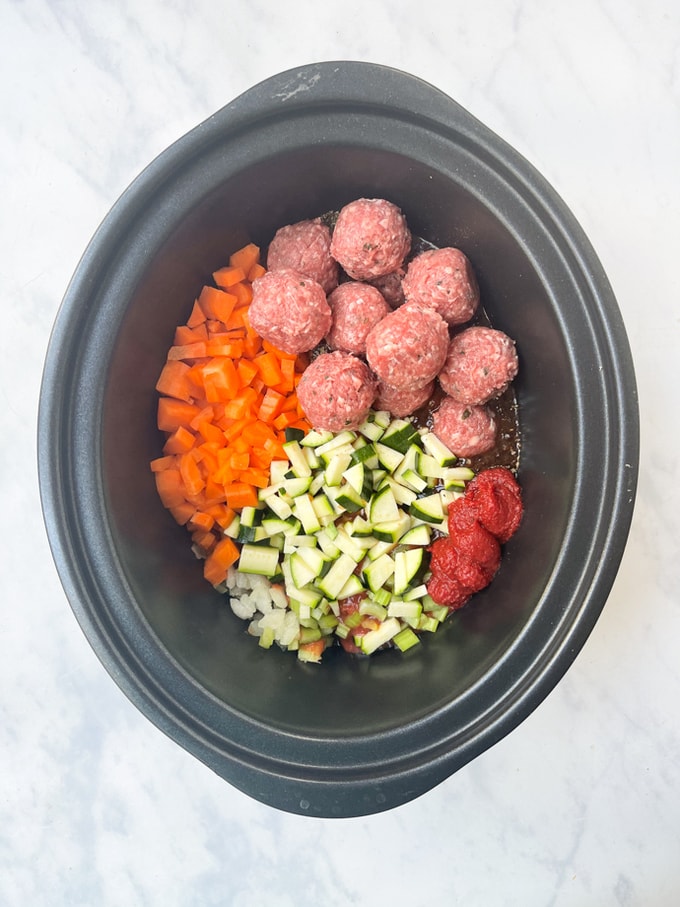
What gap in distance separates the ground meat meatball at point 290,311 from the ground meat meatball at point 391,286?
0.22 m

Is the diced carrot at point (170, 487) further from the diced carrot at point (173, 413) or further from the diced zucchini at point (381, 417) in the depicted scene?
the diced zucchini at point (381, 417)

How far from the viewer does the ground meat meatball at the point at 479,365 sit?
6.19 ft

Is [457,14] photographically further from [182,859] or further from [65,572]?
[182,859]

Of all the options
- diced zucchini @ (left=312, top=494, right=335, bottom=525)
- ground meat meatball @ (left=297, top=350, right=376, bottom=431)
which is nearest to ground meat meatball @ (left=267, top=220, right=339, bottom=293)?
ground meat meatball @ (left=297, top=350, right=376, bottom=431)

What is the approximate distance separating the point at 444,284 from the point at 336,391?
1.33 feet

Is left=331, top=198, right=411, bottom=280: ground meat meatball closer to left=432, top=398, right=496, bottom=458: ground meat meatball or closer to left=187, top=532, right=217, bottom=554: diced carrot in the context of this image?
left=432, top=398, right=496, bottom=458: ground meat meatball

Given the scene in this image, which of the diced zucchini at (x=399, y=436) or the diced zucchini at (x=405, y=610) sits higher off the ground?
the diced zucchini at (x=399, y=436)

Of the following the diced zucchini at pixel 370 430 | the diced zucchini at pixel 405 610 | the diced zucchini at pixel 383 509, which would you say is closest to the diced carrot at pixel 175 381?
the diced zucchini at pixel 370 430

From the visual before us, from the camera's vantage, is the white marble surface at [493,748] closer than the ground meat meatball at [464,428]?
No

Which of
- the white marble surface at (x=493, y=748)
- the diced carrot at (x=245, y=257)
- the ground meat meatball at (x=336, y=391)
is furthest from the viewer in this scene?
the white marble surface at (x=493, y=748)

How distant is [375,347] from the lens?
1799 millimetres

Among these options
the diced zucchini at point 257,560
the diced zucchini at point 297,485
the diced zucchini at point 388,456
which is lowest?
the diced zucchini at point 257,560

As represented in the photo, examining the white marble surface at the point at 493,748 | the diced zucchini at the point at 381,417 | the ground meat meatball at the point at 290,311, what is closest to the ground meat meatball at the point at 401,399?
the diced zucchini at the point at 381,417

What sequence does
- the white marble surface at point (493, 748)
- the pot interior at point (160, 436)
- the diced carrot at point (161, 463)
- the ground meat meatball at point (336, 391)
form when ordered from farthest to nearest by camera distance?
the white marble surface at point (493, 748) → the diced carrot at point (161, 463) → the ground meat meatball at point (336, 391) → the pot interior at point (160, 436)
